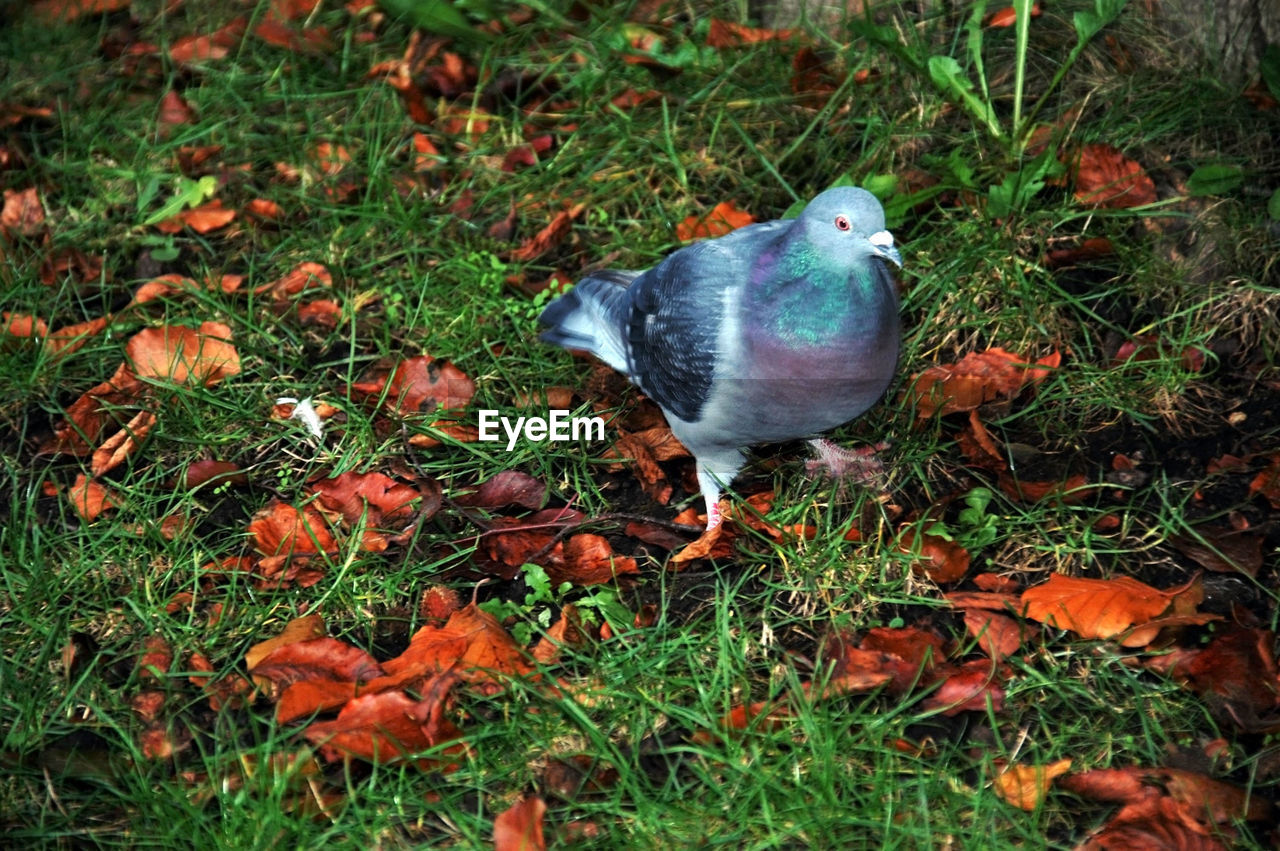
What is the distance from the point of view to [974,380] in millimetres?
2852

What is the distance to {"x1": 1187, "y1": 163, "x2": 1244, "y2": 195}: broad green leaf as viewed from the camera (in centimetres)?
296

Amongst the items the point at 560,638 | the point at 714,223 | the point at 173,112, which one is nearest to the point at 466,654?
the point at 560,638

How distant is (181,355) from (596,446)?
1.06 meters

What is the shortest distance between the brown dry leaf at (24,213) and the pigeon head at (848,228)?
231cm

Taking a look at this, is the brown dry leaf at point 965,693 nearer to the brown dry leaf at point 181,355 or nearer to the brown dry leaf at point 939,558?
the brown dry leaf at point 939,558

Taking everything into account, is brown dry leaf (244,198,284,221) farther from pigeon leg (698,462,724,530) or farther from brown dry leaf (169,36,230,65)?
pigeon leg (698,462,724,530)

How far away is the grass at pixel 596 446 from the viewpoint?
2168mm

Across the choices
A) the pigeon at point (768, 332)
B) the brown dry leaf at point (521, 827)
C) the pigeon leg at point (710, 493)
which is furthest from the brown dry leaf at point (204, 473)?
the brown dry leaf at point (521, 827)

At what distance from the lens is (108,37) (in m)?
4.14

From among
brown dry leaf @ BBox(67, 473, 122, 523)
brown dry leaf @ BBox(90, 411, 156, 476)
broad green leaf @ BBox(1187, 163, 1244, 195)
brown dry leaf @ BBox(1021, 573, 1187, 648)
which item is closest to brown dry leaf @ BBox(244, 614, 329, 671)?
brown dry leaf @ BBox(67, 473, 122, 523)

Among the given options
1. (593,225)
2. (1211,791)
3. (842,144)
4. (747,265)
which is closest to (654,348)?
(747,265)

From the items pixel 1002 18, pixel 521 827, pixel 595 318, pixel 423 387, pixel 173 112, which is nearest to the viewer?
pixel 521 827

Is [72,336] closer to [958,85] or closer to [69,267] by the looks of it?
[69,267]

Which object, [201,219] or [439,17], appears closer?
[201,219]
